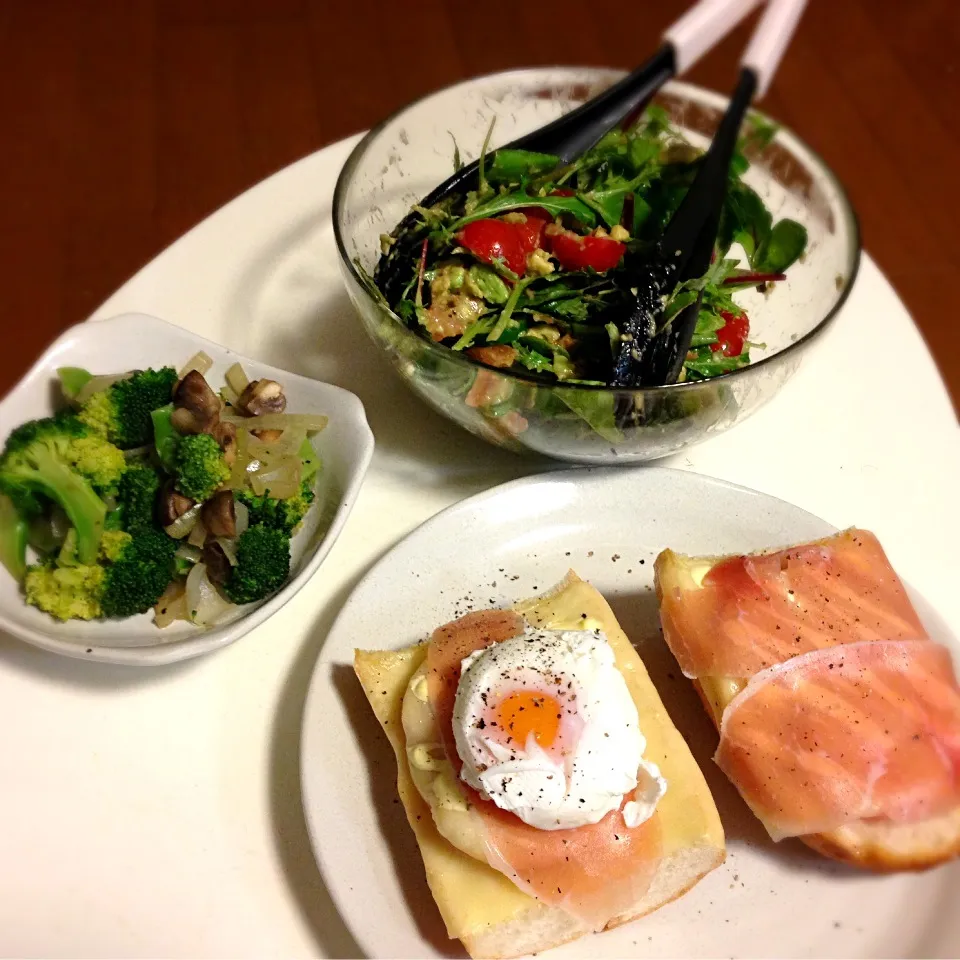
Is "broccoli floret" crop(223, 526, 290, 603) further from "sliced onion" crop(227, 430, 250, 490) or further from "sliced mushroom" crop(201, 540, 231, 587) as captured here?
"sliced onion" crop(227, 430, 250, 490)

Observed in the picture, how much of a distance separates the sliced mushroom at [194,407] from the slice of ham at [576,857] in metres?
0.70

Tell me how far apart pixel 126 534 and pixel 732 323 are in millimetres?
1323

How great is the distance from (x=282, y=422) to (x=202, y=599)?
15.4 inches

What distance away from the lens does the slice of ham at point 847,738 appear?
4.53 ft

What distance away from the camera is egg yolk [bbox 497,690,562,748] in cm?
133

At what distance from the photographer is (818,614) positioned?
1565 mm

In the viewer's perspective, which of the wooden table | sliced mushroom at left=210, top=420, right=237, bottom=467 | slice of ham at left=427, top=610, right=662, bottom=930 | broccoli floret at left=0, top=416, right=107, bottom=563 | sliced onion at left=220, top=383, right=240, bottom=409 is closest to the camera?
slice of ham at left=427, top=610, right=662, bottom=930

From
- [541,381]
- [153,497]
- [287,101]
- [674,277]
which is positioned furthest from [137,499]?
[287,101]

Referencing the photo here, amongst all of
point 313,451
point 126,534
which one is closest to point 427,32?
point 313,451

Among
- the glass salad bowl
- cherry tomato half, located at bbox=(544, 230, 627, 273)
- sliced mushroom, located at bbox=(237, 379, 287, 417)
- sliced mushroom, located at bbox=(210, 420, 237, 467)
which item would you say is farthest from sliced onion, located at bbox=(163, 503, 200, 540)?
cherry tomato half, located at bbox=(544, 230, 627, 273)

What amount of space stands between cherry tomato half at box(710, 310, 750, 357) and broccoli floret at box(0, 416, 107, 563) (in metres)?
1.29

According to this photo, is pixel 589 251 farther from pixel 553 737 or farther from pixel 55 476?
pixel 55 476

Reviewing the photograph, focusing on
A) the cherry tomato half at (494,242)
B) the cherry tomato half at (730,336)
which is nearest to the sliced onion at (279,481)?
the cherry tomato half at (494,242)

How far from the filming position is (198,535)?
1.60 meters
